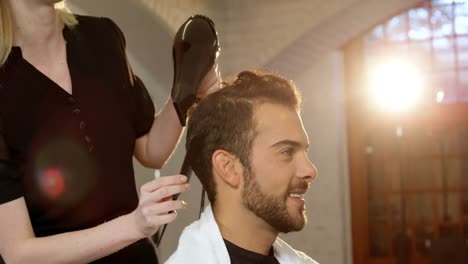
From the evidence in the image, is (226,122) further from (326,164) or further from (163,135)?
(326,164)

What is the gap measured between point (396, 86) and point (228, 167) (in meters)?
3.49

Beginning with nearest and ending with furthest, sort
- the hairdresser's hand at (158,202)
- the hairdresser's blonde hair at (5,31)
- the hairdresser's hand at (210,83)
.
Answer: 1. the hairdresser's hand at (158,202)
2. the hairdresser's blonde hair at (5,31)
3. the hairdresser's hand at (210,83)

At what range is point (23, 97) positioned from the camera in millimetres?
1194

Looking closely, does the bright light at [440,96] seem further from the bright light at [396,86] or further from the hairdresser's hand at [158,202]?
the hairdresser's hand at [158,202]

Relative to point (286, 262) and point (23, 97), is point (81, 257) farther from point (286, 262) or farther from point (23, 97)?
point (286, 262)

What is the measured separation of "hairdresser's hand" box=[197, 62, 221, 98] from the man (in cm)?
2

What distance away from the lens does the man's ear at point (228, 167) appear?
1364 mm

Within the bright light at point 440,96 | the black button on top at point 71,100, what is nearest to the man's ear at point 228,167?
the black button on top at point 71,100

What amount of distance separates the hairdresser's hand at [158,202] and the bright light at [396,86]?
3852 millimetres

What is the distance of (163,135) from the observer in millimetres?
1371

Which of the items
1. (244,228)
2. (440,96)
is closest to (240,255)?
(244,228)

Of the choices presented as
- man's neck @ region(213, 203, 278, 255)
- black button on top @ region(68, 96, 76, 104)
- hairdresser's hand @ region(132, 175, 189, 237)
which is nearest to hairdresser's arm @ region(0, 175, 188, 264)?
hairdresser's hand @ region(132, 175, 189, 237)

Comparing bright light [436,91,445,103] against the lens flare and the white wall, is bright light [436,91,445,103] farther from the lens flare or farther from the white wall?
the lens flare

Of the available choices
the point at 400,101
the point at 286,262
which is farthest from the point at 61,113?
the point at 400,101
